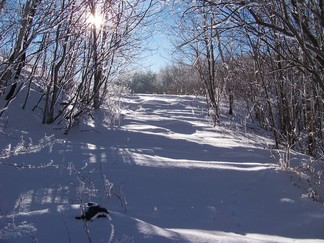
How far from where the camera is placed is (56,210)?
205cm

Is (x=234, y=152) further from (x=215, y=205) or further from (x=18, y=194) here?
(x=18, y=194)

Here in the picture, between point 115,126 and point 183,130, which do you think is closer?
point 115,126

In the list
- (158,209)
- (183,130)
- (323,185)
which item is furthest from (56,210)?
(183,130)

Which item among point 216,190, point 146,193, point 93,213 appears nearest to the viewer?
point 93,213

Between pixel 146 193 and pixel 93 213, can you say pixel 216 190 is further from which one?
pixel 93 213

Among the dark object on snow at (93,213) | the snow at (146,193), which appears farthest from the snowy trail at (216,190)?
the dark object on snow at (93,213)

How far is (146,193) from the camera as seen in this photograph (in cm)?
335

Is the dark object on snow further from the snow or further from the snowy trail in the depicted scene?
the snowy trail

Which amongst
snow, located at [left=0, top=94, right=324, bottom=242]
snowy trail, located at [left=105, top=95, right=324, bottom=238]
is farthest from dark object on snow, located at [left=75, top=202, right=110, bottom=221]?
snowy trail, located at [left=105, top=95, right=324, bottom=238]

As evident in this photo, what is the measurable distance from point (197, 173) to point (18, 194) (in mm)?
1777

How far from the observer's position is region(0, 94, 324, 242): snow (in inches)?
76.2

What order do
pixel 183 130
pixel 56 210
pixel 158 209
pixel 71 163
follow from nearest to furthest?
1. pixel 56 210
2. pixel 158 209
3. pixel 71 163
4. pixel 183 130

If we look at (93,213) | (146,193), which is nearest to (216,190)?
(146,193)

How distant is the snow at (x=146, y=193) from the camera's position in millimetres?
1936
